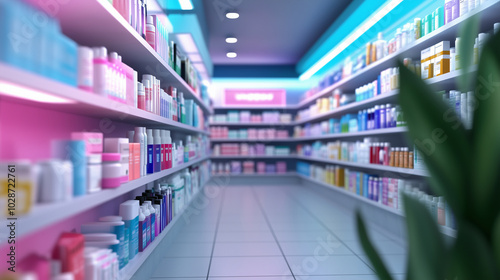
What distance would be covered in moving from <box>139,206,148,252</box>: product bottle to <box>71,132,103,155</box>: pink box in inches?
31.8

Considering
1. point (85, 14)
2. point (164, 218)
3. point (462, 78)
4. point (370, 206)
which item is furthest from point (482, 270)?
point (370, 206)

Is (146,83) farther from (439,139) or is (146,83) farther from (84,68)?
(439,139)

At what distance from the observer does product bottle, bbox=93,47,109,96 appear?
1395mm

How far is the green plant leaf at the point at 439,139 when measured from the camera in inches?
31.6

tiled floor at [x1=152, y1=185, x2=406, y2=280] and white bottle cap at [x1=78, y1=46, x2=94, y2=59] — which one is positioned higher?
white bottle cap at [x1=78, y1=46, x2=94, y2=59]

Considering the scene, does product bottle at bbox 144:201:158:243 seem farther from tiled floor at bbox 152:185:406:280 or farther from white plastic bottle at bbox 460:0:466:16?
white plastic bottle at bbox 460:0:466:16

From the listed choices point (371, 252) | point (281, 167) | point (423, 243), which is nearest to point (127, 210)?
point (371, 252)

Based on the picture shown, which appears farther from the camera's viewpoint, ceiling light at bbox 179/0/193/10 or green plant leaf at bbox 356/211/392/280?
ceiling light at bbox 179/0/193/10

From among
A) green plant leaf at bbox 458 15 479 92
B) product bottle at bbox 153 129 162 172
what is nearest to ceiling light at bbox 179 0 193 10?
product bottle at bbox 153 129 162 172

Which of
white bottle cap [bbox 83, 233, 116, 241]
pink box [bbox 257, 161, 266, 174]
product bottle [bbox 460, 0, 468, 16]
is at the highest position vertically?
product bottle [bbox 460, 0, 468, 16]

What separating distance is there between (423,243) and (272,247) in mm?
2416

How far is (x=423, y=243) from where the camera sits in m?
0.75

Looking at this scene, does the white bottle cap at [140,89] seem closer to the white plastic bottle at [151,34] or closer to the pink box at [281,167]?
the white plastic bottle at [151,34]

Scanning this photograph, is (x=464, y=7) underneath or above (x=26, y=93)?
above
